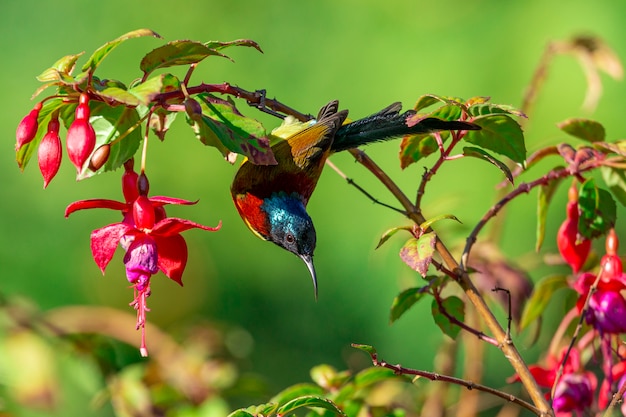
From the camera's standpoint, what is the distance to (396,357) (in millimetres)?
1859

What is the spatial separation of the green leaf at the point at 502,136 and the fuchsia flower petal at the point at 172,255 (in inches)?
12.9

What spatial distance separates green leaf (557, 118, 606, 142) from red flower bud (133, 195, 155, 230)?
0.50m

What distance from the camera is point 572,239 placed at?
0.99 m

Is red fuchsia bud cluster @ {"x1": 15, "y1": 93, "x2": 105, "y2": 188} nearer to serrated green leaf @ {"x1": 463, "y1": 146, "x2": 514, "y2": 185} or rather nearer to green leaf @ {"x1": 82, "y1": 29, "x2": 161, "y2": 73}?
green leaf @ {"x1": 82, "y1": 29, "x2": 161, "y2": 73}

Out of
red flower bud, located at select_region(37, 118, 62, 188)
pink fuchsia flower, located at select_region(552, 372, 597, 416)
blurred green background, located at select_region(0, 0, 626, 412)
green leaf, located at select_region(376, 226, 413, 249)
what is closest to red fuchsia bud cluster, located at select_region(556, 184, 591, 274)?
pink fuchsia flower, located at select_region(552, 372, 597, 416)

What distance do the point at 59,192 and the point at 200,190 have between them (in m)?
0.33

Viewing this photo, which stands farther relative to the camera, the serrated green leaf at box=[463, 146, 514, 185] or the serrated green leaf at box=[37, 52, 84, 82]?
the serrated green leaf at box=[463, 146, 514, 185]

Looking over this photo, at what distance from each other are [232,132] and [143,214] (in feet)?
0.51

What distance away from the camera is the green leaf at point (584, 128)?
1.00 metres

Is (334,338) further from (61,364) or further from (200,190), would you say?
(61,364)

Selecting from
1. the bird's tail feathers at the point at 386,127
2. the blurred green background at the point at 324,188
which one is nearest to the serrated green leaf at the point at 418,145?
the bird's tail feathers at the point at 386,127

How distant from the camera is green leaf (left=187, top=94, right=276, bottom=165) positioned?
0.74 meters

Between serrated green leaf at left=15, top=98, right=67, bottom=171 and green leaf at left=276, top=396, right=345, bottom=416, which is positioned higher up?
serrated green leaf at left=15, top=98, right=67, bottom=171

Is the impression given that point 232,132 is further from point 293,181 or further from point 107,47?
point 293,181
